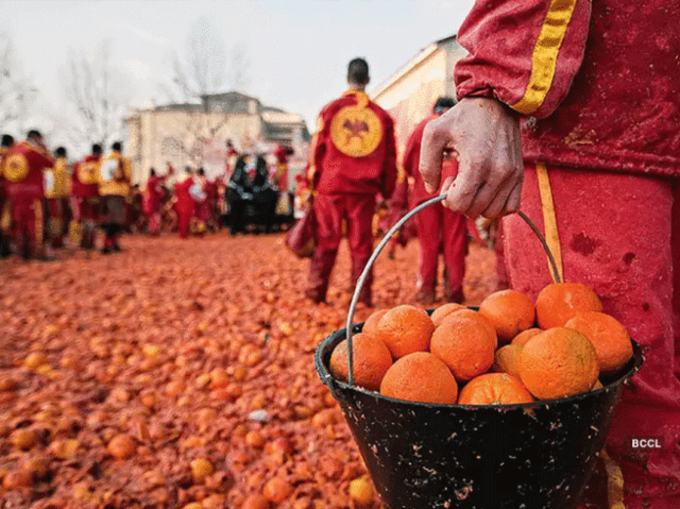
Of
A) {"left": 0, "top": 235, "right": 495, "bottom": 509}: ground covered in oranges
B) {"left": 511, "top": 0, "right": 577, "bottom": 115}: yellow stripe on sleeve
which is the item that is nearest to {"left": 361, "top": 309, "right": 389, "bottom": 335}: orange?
{"left": 511, "top": 0, "right": 577, "bottom": 115}: yellow stripe on sleeve

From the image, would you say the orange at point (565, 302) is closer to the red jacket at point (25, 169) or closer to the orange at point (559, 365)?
the orange at point (559, 365)

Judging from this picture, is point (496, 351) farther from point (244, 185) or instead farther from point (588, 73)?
point (244, 185)

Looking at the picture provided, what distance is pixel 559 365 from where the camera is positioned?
2.94 feet

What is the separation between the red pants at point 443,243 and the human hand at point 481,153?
11.7 feet

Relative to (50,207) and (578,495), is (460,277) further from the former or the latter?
(50,207)

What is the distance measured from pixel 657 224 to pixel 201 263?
750cm

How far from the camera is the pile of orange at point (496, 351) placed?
3.03 feet

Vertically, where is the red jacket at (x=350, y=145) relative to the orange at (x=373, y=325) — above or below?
above

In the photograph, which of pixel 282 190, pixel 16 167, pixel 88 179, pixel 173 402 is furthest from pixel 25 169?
pixel 282 190

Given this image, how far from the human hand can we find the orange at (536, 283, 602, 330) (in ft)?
0.77

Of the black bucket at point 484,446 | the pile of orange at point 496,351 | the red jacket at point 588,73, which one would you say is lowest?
the black bucket at point 484,446

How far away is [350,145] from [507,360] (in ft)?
11.2

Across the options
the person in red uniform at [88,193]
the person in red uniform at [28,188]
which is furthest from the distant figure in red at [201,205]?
the person in red uniform at [28,188]

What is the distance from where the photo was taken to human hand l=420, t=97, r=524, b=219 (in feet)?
3.35
